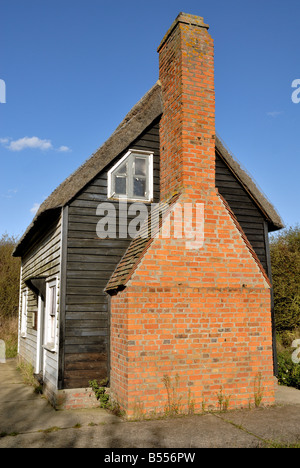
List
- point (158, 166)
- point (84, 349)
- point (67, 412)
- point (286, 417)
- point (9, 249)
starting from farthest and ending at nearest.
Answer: point (9, 249) → point (158, 166) → point (84, 349) → point (67, 412) → point (286, 417)

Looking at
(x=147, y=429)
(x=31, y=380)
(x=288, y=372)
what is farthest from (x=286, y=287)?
(x=147, y=429)

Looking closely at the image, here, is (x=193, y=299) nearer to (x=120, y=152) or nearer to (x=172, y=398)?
(x=172, y=398)

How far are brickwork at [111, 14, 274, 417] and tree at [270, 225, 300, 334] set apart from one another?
8.77 metres

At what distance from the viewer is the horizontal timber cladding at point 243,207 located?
8.74 m

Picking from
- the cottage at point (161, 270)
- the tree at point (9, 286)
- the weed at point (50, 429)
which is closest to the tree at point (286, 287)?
the cottage at point (161, 270)

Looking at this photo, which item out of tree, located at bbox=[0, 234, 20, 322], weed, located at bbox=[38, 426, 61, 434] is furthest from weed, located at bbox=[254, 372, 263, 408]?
tree, located at bbox=[0, 234, 20, 322]

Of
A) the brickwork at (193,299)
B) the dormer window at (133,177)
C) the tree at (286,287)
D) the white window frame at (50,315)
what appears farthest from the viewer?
the tree at (286,287)

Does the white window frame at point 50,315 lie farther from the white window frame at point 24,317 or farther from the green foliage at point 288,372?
the green foliage at point 288,372

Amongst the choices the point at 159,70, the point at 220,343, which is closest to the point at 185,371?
the point at 220,343

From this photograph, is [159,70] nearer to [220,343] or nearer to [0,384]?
[220,343]

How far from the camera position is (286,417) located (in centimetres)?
621

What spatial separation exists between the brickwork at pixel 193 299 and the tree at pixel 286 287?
28.8 ft

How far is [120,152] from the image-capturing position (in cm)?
787

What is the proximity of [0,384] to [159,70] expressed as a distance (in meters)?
8.53
